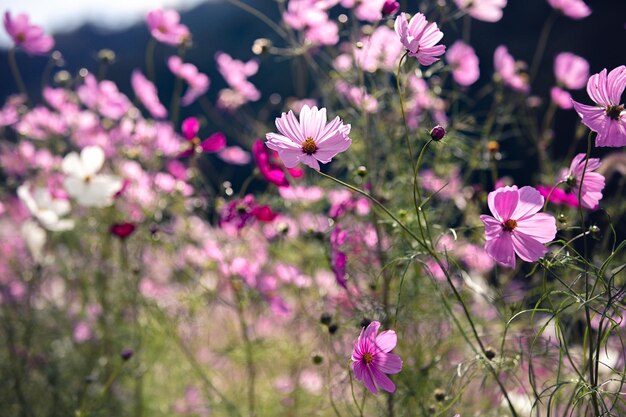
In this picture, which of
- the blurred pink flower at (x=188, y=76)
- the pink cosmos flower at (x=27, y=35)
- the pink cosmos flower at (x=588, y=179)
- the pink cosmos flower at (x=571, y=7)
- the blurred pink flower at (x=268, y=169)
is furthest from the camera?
the blurred pink flower at (x=188, y=76)

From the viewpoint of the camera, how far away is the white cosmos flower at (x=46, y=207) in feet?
4.48

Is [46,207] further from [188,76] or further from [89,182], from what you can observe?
[188,76]

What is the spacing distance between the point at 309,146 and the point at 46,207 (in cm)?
92

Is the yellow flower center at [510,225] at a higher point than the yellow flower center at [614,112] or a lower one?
lower

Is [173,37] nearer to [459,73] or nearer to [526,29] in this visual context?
[459,73]

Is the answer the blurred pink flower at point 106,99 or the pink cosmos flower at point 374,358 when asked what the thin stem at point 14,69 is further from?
the pink cosmos flower at point 374,358

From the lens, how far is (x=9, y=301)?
175 centimetres

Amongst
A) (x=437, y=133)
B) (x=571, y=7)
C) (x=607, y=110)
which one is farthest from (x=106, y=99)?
(x=607, y=110)

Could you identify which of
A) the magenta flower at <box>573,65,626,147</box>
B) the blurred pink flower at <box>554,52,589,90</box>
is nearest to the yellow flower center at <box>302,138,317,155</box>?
the magenta flower at <box>573,65,626,147</box>

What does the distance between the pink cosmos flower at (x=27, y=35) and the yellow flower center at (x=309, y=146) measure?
35.5 inches

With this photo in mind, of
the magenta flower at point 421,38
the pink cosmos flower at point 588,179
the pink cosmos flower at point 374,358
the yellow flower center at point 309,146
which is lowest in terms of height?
the pink cosmos flower at point 374,358

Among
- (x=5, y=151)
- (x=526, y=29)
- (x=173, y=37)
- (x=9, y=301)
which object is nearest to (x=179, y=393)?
(x=9, y=301)

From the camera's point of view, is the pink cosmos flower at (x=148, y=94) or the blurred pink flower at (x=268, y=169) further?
Answer: the pink cosmos flower at (x=148, y=94)

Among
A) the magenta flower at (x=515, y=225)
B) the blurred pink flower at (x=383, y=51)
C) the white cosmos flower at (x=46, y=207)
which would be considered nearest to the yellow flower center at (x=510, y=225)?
the magenta flower at (x=515, y=225)
